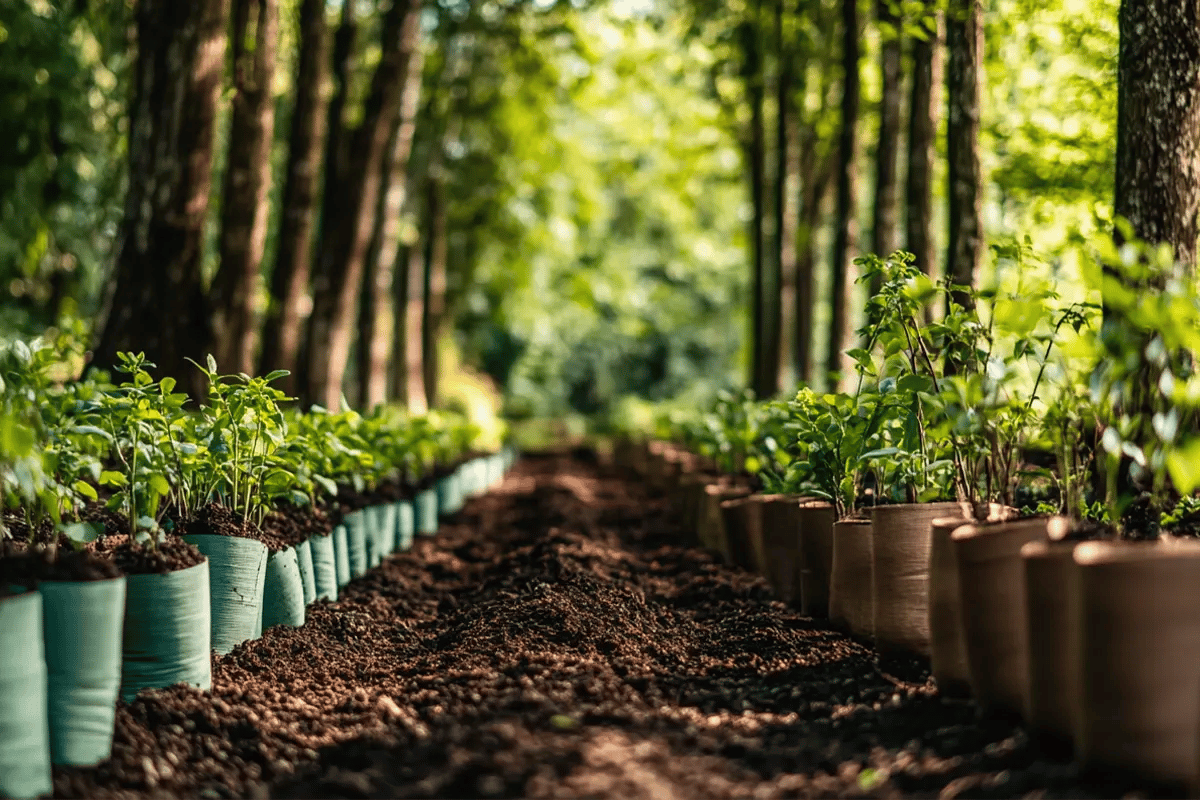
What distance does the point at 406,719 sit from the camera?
145 inches

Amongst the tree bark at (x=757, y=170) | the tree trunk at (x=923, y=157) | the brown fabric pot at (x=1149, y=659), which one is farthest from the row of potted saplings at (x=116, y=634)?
the tree bark at (x=757, y=170)

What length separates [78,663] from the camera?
3109mm

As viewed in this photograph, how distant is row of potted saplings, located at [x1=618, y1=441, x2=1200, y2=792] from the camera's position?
260 centimetres

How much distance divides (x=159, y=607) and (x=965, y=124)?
5.43 m

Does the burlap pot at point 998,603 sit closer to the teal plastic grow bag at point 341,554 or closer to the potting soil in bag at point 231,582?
the potting soil in bag at point 231,582

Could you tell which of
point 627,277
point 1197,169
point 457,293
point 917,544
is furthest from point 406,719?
point 627,277

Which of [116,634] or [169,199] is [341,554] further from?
[169,199]

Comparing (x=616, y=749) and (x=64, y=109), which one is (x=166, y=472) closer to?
(x=616, y=749)

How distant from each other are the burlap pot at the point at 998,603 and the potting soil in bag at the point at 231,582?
2.80 m

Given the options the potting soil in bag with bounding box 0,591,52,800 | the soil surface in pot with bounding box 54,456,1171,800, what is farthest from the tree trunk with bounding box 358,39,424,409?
the potting soil in bag with bounding box 0,591,52,800

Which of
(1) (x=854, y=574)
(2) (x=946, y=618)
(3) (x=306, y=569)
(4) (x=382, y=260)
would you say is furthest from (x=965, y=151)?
(4) (x=382, y=260)

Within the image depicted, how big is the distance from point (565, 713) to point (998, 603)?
1.36 m

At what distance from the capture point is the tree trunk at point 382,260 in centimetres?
1464

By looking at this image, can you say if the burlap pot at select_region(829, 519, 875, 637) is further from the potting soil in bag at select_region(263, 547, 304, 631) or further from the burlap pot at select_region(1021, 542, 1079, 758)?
the potting soil in bag at select_region(263, 547, 304, 631)
